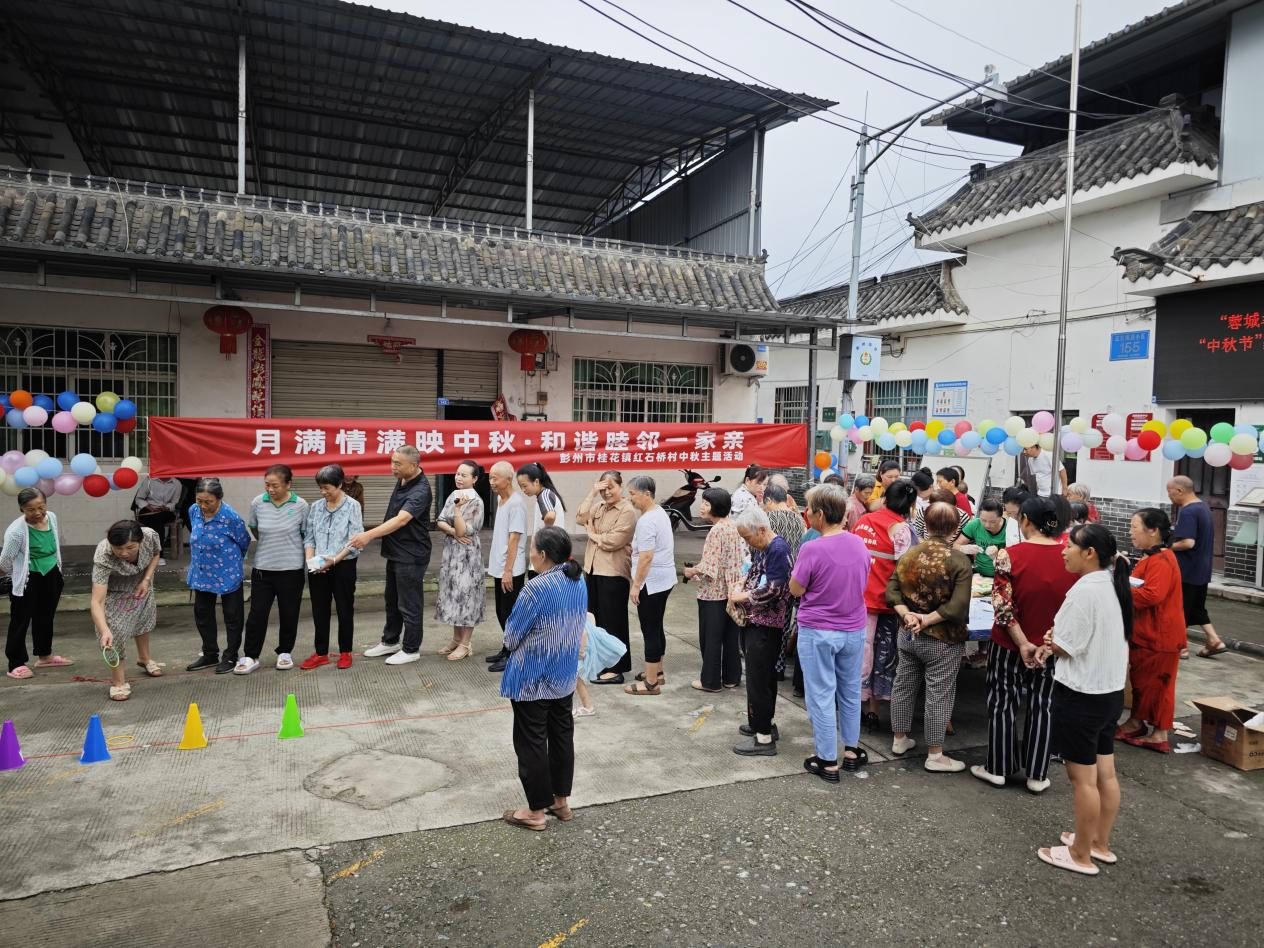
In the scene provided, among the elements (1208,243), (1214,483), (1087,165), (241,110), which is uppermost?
(1087,165)

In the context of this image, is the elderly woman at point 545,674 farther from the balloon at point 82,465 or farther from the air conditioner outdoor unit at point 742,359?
the air conditioner outdoor unit at point 742,359

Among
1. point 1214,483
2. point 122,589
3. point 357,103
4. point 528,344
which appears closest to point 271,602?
point 122,589

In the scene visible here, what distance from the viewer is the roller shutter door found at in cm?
1129

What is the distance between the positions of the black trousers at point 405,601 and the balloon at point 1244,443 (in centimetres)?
801

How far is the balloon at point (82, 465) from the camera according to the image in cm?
717

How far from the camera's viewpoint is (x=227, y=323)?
33.5ft

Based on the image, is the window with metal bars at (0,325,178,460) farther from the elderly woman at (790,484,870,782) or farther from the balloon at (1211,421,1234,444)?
the balloon at (1211,421,1234,444)

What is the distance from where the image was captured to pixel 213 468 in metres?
7.97

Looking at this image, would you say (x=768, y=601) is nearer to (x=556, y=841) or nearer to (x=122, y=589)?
(x=556, y=841)

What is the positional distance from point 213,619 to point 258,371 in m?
5.35

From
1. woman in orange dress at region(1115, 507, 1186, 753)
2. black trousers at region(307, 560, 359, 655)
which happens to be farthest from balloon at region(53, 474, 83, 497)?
A: woman in orange dress at region(1115, 507, 1186, 753)

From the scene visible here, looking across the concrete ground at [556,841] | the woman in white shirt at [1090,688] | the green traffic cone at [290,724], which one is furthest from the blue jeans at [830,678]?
the green traffic cone at [290,724]

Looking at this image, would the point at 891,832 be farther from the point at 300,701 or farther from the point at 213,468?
the point at 213,468

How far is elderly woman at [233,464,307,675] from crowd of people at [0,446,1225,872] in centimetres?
2
